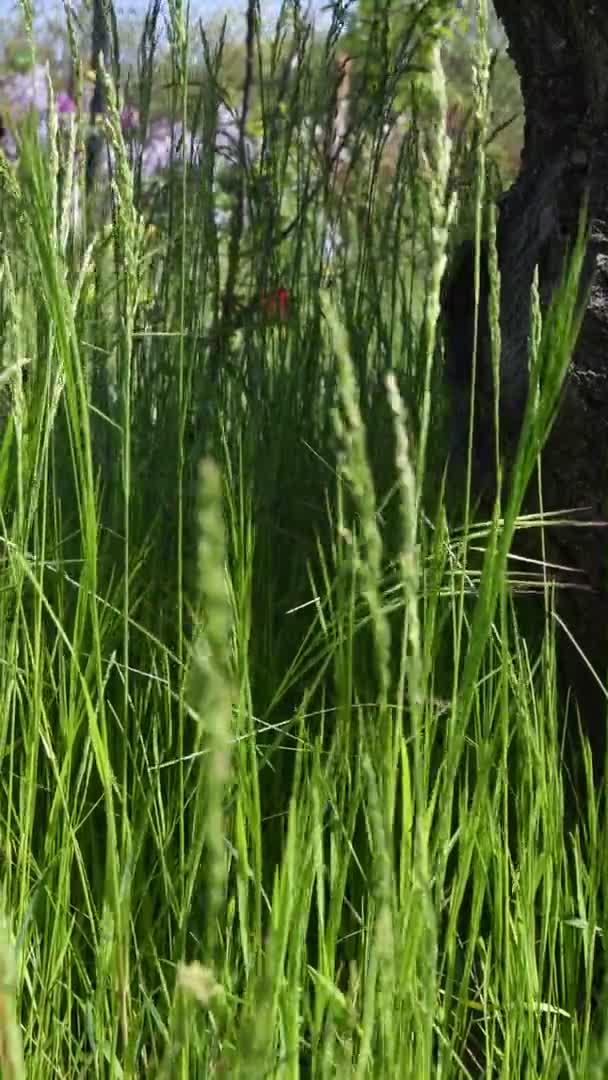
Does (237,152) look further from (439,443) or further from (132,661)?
(132,661)

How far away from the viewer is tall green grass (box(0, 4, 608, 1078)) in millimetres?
770

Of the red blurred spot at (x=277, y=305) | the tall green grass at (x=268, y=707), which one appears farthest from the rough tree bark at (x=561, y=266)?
the red blurred spot at (x=277, y=305)

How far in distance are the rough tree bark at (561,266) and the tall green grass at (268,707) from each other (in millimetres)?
102

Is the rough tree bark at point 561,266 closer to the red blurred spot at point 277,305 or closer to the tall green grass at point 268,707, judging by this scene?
the tall green grass at point 268,707

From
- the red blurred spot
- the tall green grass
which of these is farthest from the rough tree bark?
the red blurred spot

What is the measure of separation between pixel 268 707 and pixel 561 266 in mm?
630

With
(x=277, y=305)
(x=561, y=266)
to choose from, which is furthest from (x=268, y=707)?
(x=277, y=305)

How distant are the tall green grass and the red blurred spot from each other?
0.02 m

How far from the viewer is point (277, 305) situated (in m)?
2.09

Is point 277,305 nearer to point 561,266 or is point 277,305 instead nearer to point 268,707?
point 561,266

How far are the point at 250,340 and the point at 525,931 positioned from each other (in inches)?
45.6

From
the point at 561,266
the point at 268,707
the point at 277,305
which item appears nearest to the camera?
the point at 268,707

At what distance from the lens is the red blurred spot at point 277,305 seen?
6.72 ft

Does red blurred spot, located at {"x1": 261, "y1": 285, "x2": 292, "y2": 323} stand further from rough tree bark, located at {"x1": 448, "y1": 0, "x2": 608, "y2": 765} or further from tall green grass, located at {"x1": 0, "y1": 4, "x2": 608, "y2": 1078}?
rough tree bark, located at {"x1": 448, "y1": 0, "x2": 608, "y2": 765}
